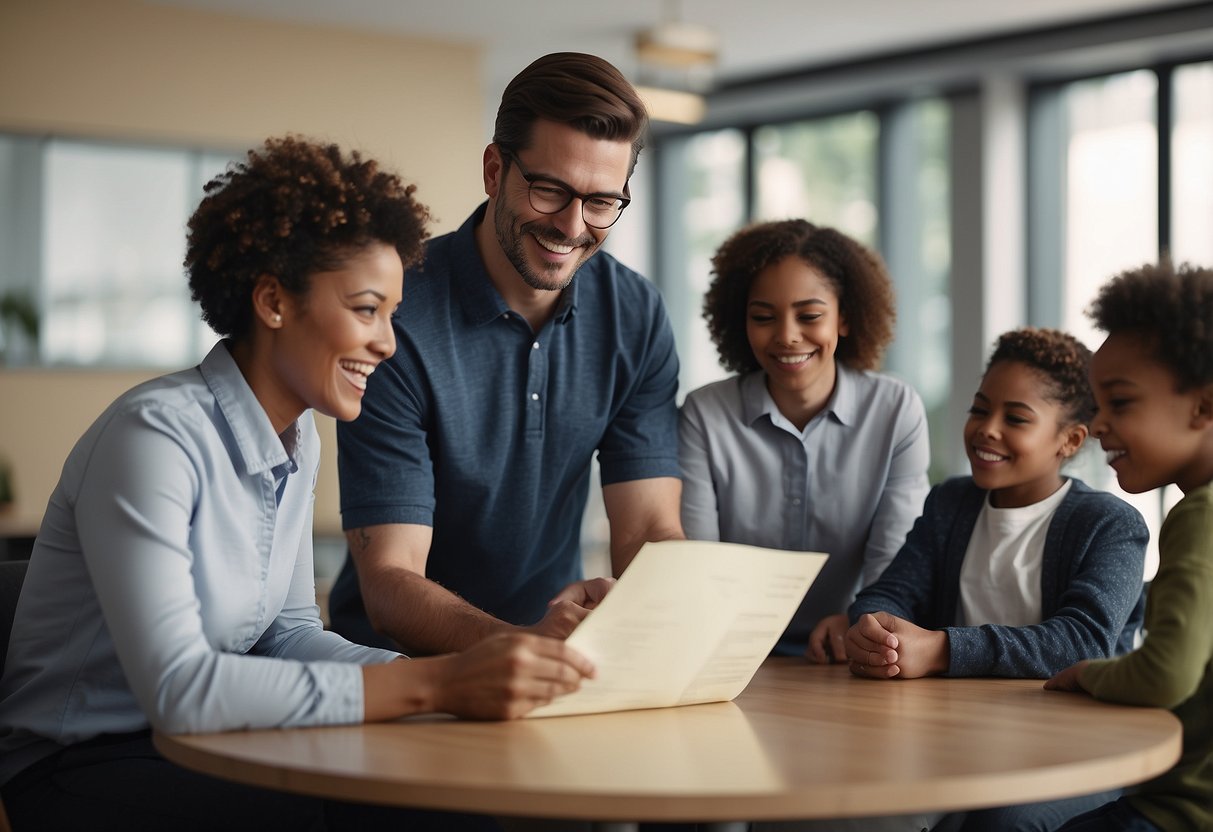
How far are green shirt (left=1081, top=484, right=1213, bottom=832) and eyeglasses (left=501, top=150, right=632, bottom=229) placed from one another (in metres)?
0.97

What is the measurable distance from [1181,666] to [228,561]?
3.70 feet

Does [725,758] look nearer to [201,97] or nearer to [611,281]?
[611,281]

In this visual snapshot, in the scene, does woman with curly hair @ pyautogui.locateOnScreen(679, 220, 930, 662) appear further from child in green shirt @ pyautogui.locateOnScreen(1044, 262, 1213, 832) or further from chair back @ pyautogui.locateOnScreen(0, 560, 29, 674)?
chair back @ pyautogui.locateOnScreen(0, 560, 29, 674)

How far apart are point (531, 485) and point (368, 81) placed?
5523 mm

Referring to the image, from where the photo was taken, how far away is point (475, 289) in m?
2.28

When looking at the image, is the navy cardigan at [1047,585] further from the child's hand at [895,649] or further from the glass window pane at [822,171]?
the glass window pane at [822,171]

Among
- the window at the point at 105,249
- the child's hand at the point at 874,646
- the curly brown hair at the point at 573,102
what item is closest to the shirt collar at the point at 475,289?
the curly brown hair at the point at 573,102

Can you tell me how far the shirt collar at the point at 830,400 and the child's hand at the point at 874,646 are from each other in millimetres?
621

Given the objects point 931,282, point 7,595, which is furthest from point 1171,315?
point 931,282

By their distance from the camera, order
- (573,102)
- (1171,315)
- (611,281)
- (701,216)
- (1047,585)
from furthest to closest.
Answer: (701,216)
(611,281)
(573,102)
(1047,585)
(1171,315)

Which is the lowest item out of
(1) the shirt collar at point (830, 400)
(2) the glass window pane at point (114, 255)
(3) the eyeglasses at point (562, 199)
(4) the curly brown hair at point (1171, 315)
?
(1) the shirt collar at point (830, 400)

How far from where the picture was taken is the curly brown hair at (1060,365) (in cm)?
213

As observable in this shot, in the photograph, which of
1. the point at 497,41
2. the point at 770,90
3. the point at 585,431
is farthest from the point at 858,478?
the point at 770,90

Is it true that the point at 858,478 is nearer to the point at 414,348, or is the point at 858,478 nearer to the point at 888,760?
the point at 414,348
